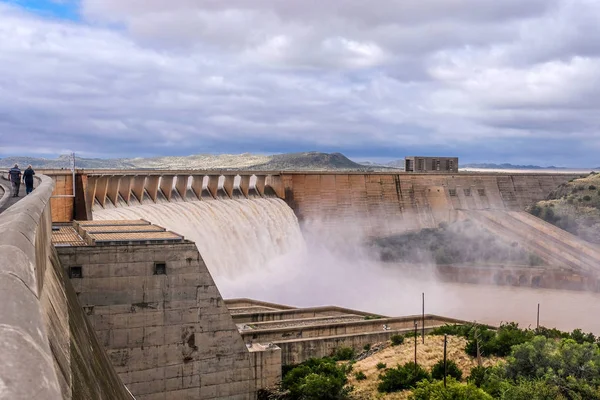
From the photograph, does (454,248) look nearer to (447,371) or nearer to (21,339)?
(447,371)

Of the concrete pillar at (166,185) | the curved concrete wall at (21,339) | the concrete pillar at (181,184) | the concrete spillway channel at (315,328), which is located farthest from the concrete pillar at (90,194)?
the curved concrete wall at (21,339)

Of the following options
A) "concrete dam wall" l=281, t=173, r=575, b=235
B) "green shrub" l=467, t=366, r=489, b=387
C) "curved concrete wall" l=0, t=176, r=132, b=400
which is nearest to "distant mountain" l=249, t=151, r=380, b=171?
"concrete dam wall" l=281, t=173, r=575, b=235

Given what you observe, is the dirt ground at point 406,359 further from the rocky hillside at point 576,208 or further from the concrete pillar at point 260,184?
the rocky hillside at point 576,208

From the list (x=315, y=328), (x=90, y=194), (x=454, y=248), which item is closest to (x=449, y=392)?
(x=315, y=328)

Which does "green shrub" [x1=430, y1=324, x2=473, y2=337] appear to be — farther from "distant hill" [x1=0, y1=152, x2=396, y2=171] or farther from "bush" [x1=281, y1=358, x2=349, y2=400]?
"distant hill" [x1=0, y1=152, x2=396, y2=171]

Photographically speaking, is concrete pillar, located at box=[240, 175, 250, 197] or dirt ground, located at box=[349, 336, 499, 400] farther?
concrete pillar, located at box=[240, 175, 250, 197]
